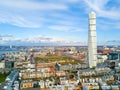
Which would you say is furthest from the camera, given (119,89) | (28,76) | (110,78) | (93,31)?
(93,31)

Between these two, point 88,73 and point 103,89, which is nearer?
point 103,89

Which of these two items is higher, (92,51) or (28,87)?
(92,51)

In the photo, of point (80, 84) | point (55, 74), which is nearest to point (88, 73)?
point (55, 74)

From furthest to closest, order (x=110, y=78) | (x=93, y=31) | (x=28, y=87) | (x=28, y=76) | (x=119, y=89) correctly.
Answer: (x=93, y=31)
(x=28, y=76)
(x=110, y=78)
(x=28, y=87)
(x=119, y=89)

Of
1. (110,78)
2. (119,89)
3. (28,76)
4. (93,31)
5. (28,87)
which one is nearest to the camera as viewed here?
(119,89)

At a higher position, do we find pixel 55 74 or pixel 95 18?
pixel 95 18

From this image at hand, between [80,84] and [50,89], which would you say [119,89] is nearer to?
[80,84]

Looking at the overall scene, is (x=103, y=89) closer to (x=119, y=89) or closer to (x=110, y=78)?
(x=119, y=89)

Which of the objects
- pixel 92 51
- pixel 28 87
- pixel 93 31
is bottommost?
pixel 28 87

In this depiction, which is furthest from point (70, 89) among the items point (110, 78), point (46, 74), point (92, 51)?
point (92, 51)
